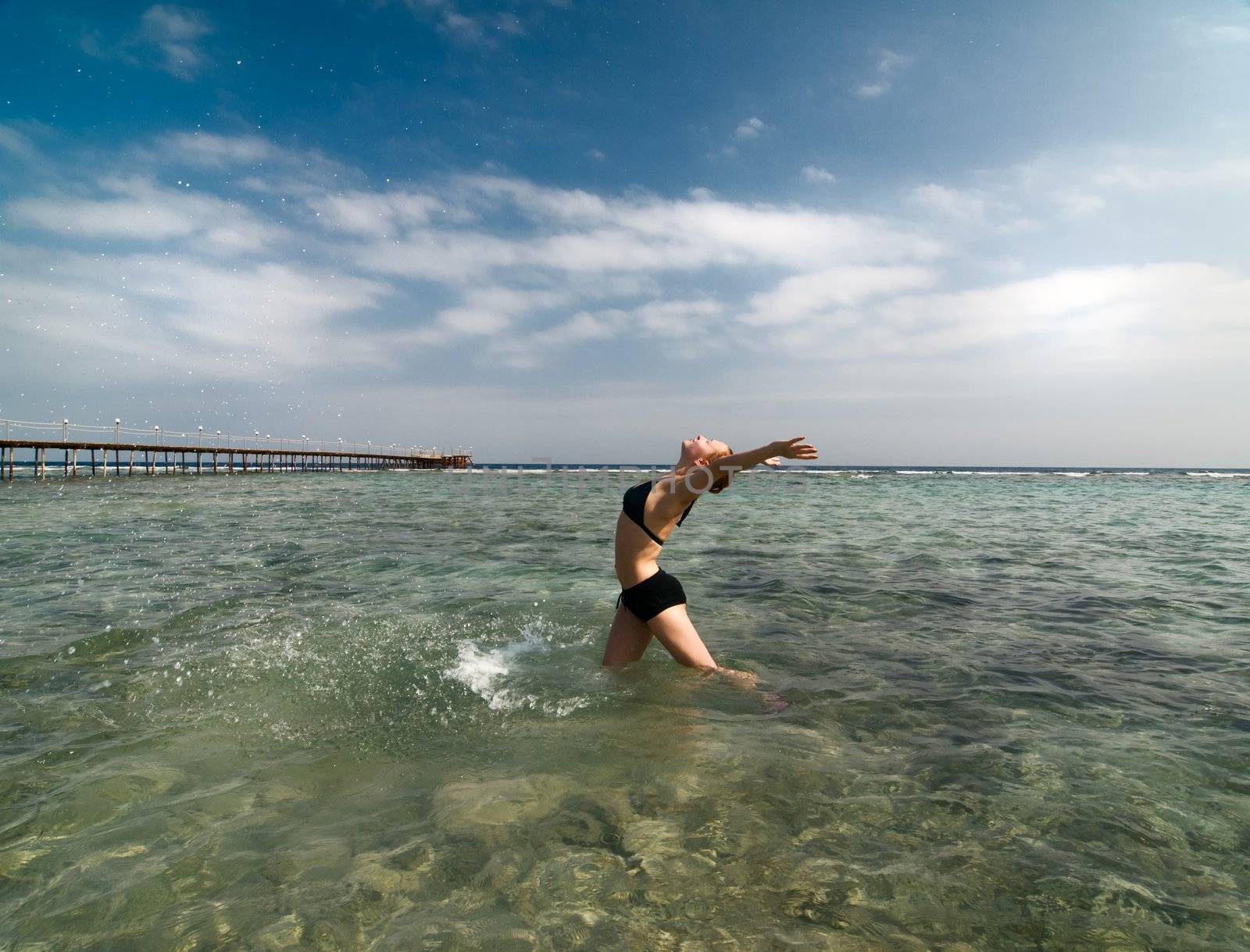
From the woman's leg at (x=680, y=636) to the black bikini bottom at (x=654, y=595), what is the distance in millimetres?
51

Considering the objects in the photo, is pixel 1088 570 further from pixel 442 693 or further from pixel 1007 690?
pixel 442 693

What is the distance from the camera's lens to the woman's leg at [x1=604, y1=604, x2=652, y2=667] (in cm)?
552

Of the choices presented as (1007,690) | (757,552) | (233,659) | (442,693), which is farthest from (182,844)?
(757,552)

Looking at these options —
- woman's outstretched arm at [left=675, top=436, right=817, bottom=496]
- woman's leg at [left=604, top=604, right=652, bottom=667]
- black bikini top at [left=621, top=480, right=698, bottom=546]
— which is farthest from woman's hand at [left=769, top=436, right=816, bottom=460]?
woman's leg at [left=604, top=604, right=652, bottom=667]

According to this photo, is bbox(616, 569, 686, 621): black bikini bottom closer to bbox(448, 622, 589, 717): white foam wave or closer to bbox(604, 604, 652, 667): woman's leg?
bbox(604, 604, 652, 667): woman's leg

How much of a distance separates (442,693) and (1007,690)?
448cm

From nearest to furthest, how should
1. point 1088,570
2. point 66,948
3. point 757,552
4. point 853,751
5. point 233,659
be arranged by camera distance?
1. point 66,948
2. point 853,751
3. point 233,659
4. point 1088,570
5. point 757,552

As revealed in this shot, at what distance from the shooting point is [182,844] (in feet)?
9.44

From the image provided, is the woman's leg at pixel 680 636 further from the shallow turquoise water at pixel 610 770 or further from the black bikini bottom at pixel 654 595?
the shallow turquoise water at pixel 610 770

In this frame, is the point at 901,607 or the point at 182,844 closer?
the point at 182,844

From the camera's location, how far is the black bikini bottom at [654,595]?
5.21 meters

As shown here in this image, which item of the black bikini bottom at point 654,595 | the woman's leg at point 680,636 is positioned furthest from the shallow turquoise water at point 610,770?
the black bikini bottom at point 654,595

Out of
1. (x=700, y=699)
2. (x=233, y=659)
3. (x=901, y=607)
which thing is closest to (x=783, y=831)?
(x=700, y=699)

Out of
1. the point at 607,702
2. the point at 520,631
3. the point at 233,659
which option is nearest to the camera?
the point at 607,702
